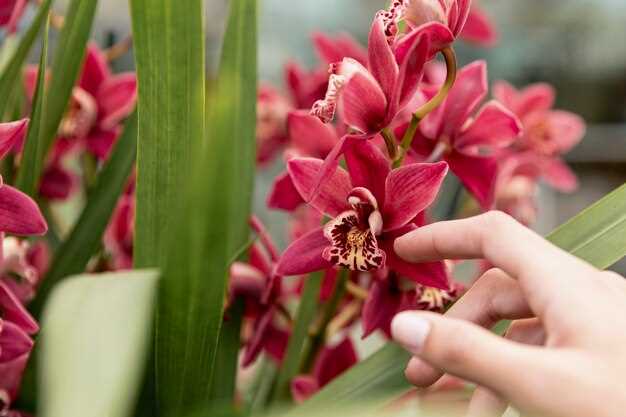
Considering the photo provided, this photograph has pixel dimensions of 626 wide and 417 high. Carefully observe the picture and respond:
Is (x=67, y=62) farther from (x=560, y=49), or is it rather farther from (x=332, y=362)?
(x=560, y=49)

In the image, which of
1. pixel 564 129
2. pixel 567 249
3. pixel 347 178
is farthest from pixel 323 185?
pixel 564 129

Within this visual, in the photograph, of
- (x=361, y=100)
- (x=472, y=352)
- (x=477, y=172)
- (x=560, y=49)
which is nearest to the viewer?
(x=472, y=352)

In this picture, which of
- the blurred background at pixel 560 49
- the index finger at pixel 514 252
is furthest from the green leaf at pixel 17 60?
the blurred background at pixel 560 49

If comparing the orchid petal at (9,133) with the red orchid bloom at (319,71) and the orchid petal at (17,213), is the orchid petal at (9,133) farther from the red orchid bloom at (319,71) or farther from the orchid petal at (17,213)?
the red orchid bloom at (319,71)

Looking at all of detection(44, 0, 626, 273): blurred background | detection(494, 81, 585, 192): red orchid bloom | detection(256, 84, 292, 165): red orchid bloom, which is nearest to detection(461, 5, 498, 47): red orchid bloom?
detection(494, 81, 585, 192): red orchid bloom

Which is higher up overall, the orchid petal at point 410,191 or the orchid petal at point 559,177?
the orchid petal at point 410,191

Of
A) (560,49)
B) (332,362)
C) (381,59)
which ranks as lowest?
(560,49)
